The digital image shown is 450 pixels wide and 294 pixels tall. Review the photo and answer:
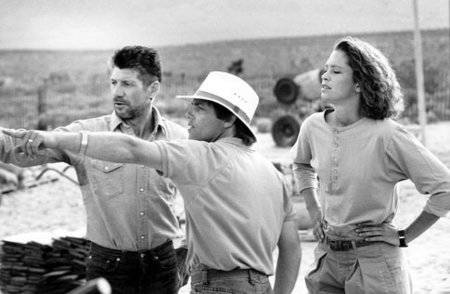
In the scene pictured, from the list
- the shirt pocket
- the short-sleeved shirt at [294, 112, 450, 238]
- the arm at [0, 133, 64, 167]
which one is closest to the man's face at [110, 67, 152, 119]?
the shirt pocket

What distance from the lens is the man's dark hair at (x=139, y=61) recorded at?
4.13 metres

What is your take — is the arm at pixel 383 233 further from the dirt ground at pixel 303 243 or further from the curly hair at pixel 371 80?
the dirt ground at pixel 303 243

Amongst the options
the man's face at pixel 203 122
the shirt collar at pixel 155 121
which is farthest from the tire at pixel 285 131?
the man's face at pixel 203 122

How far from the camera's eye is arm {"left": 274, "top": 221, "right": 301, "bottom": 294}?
326cm

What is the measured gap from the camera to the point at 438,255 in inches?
338

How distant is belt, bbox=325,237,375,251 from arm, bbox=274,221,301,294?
362mm

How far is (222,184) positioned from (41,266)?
431 cm

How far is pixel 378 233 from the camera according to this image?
349 cm

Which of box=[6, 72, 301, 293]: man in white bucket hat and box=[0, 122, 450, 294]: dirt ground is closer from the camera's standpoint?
box=[6, 72, 301, 293]: man in white bucket hat

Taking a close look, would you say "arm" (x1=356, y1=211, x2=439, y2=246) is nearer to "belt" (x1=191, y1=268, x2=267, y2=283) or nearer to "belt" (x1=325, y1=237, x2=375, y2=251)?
"belt" (x1=325, y1=237, x2=375, y2=251)

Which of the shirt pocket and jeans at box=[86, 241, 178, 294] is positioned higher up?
the shirt pocket

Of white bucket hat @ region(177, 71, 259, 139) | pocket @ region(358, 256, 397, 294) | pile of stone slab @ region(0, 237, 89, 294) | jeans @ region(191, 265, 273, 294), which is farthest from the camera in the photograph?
pile of stone slab @ region(0, 237, 89, 294)

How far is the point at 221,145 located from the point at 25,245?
4336 mm

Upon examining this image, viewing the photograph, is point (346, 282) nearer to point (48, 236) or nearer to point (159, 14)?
point (48, 236)
